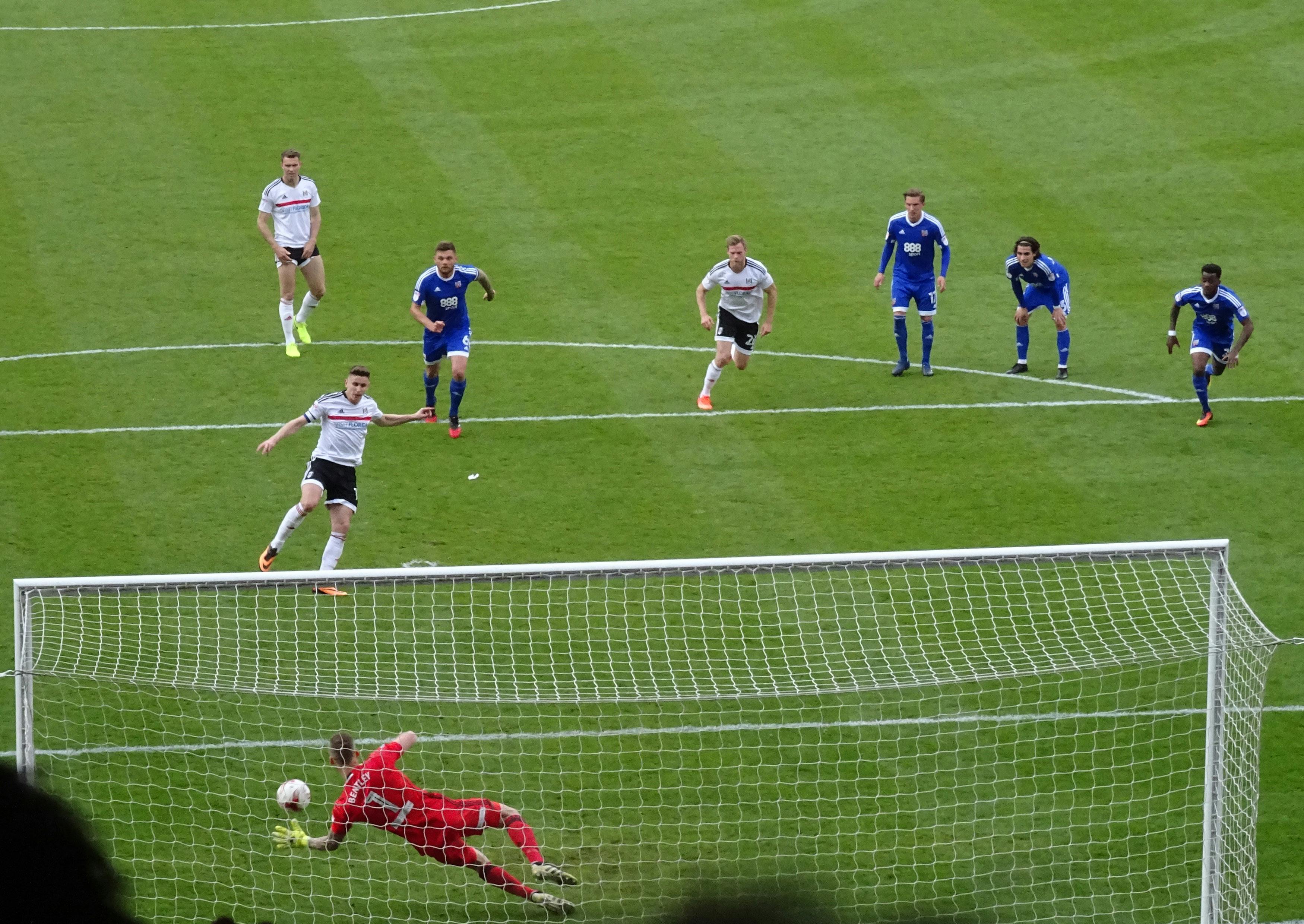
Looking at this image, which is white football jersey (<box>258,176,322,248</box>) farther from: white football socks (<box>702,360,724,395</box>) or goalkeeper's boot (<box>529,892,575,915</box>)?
goalkeeper's boot (<box>529,892,575,915</box>)

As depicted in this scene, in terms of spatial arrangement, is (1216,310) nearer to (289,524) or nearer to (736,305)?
(736,305)

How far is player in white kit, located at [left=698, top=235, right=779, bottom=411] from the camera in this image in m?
17.6

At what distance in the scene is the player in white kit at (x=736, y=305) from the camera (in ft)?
57.6

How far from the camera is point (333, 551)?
13992mm

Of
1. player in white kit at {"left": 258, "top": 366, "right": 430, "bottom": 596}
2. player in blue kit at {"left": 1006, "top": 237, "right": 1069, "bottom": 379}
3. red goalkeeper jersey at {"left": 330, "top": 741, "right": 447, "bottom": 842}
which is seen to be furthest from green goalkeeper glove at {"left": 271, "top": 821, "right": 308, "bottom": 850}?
player in blue kit at {"left": 1006, "top": 237, "right": 1069, "bottom": 379}

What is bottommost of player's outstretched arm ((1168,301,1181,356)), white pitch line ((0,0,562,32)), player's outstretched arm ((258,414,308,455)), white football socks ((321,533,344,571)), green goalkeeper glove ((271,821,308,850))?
green goalkeeper glove ((271,821,308,850))

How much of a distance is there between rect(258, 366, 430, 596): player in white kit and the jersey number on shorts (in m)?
4.39

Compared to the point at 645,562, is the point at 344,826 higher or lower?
lower

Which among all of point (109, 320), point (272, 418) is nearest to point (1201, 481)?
point (272, 418)

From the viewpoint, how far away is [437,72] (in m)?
28.1

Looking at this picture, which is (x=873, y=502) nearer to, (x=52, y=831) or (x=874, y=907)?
(x=874, y=907)

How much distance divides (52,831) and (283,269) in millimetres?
16641

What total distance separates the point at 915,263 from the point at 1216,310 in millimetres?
3093

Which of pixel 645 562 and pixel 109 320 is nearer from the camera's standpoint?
pixel 645 562
